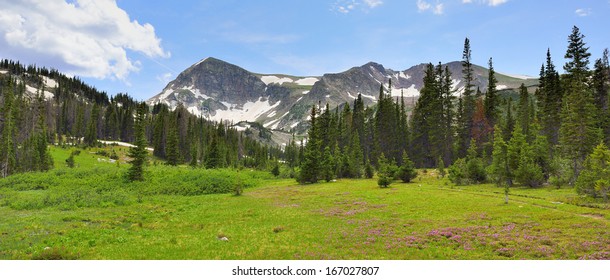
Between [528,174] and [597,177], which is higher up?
[597,177]

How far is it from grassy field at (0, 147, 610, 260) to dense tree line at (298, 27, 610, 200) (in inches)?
302

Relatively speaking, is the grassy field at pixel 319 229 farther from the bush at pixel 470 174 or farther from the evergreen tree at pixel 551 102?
the evergreen tree at pixel 551 102

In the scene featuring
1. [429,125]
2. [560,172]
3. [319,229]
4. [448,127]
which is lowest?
[319,229]

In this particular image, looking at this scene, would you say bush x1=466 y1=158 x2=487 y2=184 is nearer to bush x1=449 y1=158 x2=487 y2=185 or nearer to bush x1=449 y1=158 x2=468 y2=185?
bush x1=449 y1=158 x2=487 y2=185

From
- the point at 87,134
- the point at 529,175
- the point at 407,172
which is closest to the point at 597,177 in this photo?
the point at 529,175

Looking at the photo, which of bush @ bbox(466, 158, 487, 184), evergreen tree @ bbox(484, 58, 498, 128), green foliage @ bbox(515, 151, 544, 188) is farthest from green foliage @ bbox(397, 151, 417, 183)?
evergreen tree @ bbox(484, 58, 498, 128)

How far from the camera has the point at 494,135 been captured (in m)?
49.1

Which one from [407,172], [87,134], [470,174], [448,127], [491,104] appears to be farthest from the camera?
[87,134]

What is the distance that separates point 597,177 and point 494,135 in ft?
70.0

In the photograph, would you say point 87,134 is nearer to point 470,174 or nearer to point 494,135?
point 470,174

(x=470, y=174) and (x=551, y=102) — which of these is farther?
(x=551, y=102)

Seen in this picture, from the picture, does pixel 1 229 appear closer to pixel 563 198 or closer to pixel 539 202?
pixel 539 202

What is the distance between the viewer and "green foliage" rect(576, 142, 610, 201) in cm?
2726
